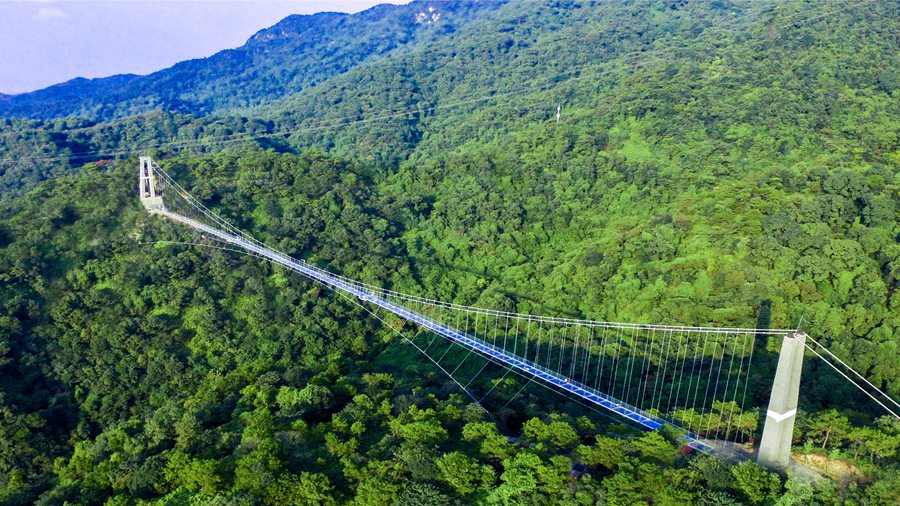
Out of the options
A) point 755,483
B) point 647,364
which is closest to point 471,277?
point 647,364

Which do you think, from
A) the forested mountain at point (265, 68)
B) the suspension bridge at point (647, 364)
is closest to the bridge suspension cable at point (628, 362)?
the suspension bridge at point (647, 364)

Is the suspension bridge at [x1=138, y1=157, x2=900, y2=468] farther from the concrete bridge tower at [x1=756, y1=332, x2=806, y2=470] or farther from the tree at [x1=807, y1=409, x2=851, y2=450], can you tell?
the tree at [x1=807, y1=409, x2=851, y2=450]

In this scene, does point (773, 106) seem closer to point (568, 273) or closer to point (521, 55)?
point (568, 273)

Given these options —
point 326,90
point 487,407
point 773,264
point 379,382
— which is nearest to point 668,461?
point 487,407

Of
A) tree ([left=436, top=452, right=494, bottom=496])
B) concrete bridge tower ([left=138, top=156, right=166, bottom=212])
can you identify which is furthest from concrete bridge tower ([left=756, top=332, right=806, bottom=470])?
concrete bridge tower ([left=138, top=156, right=166, bottom=212])

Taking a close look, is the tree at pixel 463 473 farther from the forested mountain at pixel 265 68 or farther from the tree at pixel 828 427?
the forested mountain at pixel 265 68

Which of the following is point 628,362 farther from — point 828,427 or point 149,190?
point 149,190
